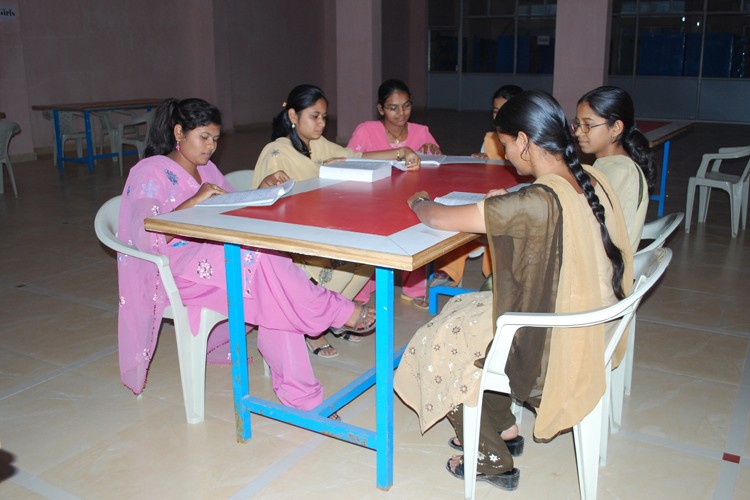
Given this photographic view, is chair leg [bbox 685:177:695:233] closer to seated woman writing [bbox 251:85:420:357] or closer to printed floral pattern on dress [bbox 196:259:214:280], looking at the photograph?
seated woman writing [bbox 251:85:420:357]

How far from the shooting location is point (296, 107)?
310cm

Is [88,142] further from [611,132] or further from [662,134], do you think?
[611,132]

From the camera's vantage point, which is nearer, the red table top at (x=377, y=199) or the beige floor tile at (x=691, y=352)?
the red table top at (x=377, y=199)

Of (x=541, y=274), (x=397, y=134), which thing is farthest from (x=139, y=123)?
(x=541, y=274)

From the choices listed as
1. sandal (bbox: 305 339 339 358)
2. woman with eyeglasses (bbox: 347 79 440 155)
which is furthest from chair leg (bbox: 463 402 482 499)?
woman with eyeglasses (bbox: 347 79 440 155)

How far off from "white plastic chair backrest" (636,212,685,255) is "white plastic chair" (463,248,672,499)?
25 cm

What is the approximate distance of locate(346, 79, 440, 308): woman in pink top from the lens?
3.70m

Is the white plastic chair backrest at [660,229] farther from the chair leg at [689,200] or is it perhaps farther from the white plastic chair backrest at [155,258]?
the chair leg at [689,200]

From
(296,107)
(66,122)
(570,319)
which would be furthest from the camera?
(66,122)

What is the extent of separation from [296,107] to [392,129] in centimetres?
87

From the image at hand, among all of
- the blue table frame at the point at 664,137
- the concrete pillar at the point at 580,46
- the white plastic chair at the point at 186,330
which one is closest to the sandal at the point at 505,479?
the white plastic chair at the point at 186,330

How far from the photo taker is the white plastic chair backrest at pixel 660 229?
7.65 ft

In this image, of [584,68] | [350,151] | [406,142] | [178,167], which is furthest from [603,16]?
[178,167]

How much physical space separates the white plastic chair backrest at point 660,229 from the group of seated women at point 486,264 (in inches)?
3.6
